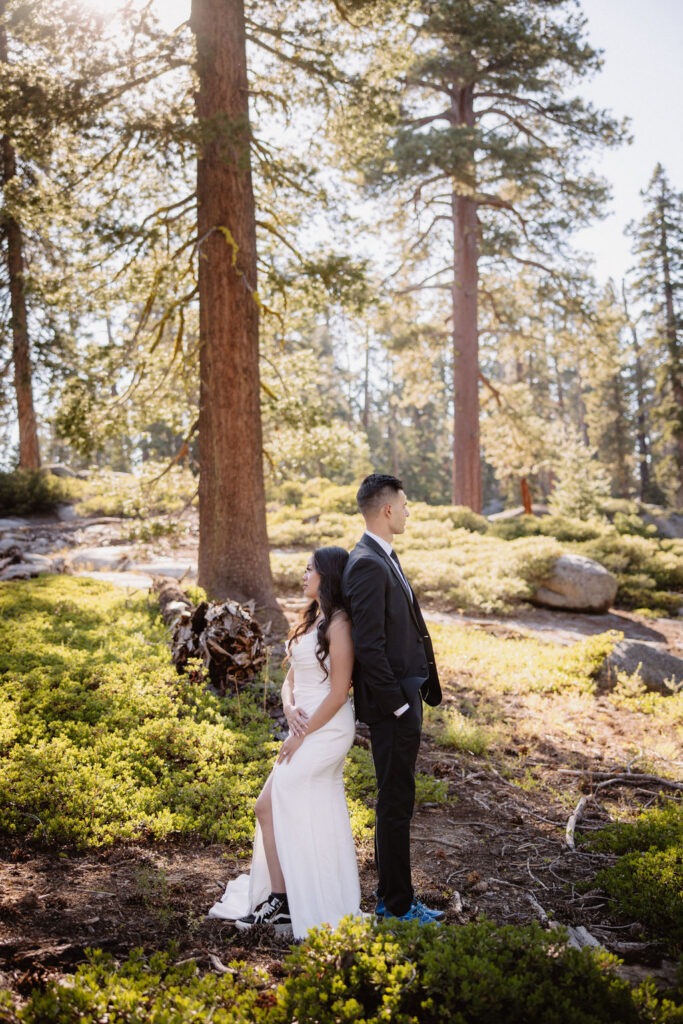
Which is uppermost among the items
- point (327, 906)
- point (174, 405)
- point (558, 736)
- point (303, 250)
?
point (303, 250)

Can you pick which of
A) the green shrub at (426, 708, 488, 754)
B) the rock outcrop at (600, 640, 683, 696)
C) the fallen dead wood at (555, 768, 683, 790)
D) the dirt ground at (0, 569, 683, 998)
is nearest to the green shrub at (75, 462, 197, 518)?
the green shrub at (426, 708, 488, 754)

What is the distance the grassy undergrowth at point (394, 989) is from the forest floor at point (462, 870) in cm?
44

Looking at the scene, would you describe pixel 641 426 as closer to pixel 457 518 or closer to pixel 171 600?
pixel 457 518

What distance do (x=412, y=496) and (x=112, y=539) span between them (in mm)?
31741

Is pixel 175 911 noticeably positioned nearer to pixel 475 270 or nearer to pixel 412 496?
pixel 475 270

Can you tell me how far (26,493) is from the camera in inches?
810

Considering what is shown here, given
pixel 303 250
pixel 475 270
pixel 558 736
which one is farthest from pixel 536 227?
pixel 558 736

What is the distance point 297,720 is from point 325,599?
604 millimetres

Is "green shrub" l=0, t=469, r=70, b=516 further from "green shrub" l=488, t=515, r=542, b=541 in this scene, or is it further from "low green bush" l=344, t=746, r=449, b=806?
"low green bush" l=344, t=746, r=449, b=806

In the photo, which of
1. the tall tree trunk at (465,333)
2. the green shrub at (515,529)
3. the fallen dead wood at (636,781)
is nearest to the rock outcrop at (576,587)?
the green shrub at (515,529)

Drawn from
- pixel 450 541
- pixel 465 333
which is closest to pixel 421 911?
pixel 450 541

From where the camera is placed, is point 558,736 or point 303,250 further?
point 303,250

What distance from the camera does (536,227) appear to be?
19234 millimetres

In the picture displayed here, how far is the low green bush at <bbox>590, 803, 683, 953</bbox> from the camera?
3357 millimetres
